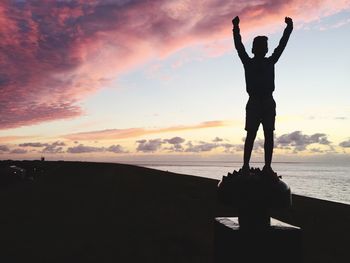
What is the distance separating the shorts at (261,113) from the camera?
553cm

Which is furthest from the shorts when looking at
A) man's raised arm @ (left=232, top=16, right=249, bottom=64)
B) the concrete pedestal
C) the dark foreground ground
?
the dark foreground ground

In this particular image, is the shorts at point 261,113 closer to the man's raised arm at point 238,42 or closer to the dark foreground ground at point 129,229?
the man's raised arm at point 238,42

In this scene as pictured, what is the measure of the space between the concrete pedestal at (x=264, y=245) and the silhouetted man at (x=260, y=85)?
2.79ft

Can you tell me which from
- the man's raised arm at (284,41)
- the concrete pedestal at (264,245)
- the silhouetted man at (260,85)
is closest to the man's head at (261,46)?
the silhouetted man at (260,85)

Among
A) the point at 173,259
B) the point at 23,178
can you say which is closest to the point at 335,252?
the point at 173,259

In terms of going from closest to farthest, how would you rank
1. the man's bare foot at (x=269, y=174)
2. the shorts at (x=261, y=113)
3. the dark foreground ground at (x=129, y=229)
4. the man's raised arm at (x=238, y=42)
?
the man's bare foot at (x=269, y=174)
the shorts at (x=261, y=113)
the man's raised arm at (x=238, y=42)
the dark foreground ground at (x=129, y=229)

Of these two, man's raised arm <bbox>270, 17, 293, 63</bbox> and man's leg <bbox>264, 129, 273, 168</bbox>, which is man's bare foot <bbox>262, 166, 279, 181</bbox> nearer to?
man's leg <bbox>264, 129, 273, 168</bbox>

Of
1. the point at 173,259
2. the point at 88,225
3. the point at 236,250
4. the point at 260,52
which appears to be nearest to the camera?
the point at 236,250

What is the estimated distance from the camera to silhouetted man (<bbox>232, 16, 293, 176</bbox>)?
18.2ft

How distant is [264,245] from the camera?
5.22 meters

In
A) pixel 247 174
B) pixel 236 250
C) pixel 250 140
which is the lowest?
pixel 236 250

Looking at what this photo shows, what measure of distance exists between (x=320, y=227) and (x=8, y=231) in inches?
398

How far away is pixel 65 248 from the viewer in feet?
35.0

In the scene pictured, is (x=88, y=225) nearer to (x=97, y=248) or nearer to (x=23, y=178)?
(x=97, y=248)
